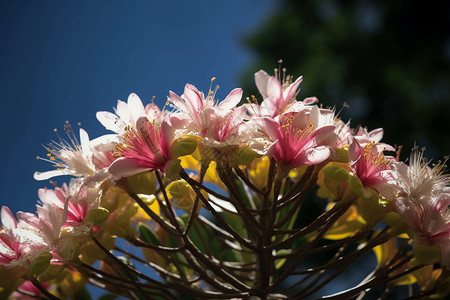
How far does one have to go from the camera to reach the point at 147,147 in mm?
629

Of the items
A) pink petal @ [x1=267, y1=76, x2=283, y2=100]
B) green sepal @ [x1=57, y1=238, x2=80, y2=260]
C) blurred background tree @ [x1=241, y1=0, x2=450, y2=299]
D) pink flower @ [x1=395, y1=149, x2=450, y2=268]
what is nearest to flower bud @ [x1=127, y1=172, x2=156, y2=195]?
green sepal @ [x1=57, y1=238, x2=80, y2=260]

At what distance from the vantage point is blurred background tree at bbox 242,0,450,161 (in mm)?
4285

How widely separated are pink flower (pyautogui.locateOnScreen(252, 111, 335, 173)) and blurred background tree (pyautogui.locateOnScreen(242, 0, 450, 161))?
3.59m

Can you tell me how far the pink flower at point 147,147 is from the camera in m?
0.60

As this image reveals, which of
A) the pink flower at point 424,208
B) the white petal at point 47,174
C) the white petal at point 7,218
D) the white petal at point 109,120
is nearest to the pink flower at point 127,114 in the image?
the white petal at point 109,120

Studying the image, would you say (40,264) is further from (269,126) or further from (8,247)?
(269,126)

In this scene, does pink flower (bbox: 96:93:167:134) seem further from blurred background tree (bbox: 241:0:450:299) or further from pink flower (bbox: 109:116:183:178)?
blurred background tree (bbox: 241:0:450:299)

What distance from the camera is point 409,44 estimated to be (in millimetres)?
5023

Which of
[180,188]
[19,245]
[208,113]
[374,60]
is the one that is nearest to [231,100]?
[208,113]

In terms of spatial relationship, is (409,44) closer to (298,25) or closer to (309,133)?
(298,25)

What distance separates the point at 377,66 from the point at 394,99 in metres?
0.38

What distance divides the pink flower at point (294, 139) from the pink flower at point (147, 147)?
0.11 metres

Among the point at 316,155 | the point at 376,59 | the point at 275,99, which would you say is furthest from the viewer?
the point at 376,59

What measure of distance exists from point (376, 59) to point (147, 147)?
15.0 ft
